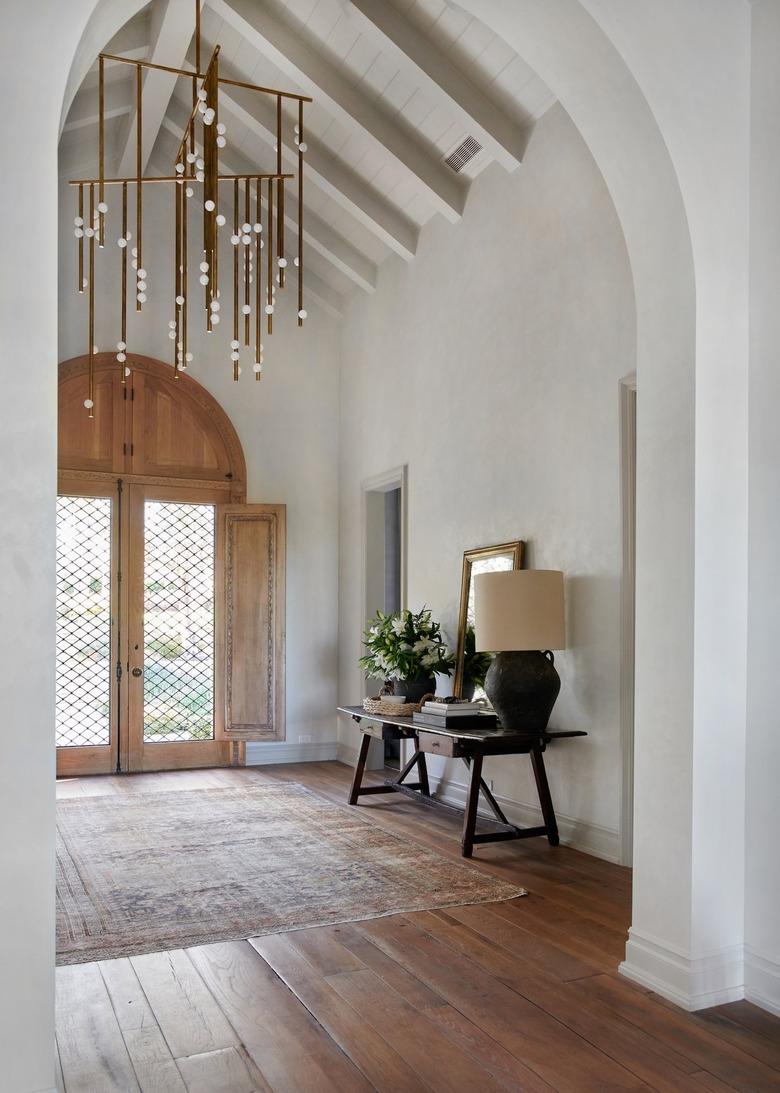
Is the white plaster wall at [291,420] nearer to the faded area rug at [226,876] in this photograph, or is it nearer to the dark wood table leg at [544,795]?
the faded area rug at [226,876]

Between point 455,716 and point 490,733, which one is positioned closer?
point 490,733

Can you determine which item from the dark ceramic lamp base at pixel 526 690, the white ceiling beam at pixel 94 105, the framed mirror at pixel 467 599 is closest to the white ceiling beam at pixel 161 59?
the white ceiling beam at pixel 94 105

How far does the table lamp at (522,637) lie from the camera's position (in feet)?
16.1

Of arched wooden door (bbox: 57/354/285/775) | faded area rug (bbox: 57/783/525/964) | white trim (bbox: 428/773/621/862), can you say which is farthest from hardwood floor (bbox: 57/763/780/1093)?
arched wooden door (bbox: 57/354/285/775)

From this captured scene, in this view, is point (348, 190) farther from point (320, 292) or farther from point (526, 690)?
point (526, 690)

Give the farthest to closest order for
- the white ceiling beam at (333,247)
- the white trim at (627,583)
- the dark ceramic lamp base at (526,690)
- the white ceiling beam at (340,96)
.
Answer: the white ceiling beam at (333,247) < the white ceiling beam at (340,96) < the dark ceramic lamp base at (526,690) < the white trim at (627,583)

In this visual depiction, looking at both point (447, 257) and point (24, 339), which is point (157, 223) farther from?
point (24, 339)

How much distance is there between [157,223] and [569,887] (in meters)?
6.62

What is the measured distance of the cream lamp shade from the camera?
16.1ft

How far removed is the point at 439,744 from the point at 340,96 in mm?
4209

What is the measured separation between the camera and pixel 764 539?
10.6ft

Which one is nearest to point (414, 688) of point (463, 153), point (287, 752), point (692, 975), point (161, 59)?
point (287, 752)

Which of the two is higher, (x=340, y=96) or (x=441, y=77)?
(x=340, y=96)

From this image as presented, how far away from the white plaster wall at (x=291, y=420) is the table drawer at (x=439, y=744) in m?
3.19
